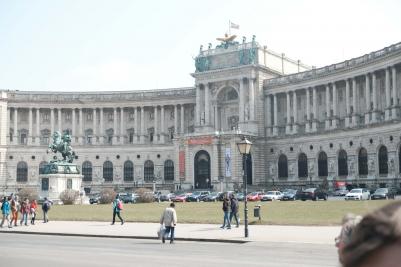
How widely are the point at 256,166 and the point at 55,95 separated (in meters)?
46.8

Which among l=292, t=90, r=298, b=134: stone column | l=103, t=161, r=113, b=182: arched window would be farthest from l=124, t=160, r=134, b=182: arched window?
l=292, t=90, r=298, b=134: stone column

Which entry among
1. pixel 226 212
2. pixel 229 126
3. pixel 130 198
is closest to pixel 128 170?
pixel 229 126

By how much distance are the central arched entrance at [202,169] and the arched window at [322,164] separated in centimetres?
2002

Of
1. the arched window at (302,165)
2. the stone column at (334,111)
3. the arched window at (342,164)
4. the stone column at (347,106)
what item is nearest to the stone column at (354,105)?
Result: the stone column at (347,106)

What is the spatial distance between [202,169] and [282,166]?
1453cm

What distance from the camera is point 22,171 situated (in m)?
125

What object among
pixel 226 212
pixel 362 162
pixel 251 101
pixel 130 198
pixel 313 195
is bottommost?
pixel 130 198

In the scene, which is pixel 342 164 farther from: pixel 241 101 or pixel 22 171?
pixel 22 171

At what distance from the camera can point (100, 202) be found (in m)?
79.4

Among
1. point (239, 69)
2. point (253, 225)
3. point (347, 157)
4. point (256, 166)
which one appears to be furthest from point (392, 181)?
point (253, 225)

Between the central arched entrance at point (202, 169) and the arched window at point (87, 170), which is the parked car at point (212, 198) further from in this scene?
the arched window at point (87, 170)

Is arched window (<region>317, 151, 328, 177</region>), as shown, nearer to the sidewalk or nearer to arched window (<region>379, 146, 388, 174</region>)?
arched window (<region>379, 146, 388, 174</region>)

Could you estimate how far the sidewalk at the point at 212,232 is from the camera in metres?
28.0

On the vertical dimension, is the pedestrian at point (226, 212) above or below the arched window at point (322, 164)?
below
